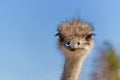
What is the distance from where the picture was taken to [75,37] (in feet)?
23.2

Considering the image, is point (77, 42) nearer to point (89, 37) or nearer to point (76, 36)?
point (76, 36)

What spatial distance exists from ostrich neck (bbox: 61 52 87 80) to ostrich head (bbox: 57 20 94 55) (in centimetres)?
17

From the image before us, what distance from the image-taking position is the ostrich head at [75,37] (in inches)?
276

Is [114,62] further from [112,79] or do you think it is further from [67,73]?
[67,73]

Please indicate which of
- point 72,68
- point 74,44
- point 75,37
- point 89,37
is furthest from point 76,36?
point 72,68

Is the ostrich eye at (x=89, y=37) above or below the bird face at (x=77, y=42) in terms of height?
above

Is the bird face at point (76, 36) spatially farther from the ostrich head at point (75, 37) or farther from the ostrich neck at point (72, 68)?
the ostrich neck at point (72, 68)

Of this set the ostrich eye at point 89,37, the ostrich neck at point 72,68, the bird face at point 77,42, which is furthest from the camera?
the ostrich neck at point 72,68

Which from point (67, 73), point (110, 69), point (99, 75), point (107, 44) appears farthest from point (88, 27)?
point (107, 44)

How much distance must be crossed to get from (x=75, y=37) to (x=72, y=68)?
1.80 feet

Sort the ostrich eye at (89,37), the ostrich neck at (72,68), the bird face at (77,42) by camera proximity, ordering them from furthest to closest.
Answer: the ostrich neck at (72,68) → the ostrich eye at (89,37) → the bird face at (77,42)

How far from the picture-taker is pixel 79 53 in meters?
7.23

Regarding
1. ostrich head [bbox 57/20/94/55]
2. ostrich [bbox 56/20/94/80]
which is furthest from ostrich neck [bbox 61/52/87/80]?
ostrich head [bbox 57/20/94/55]

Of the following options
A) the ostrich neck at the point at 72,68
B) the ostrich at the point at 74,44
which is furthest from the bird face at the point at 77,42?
the ostrich neck at the point at 72,68
